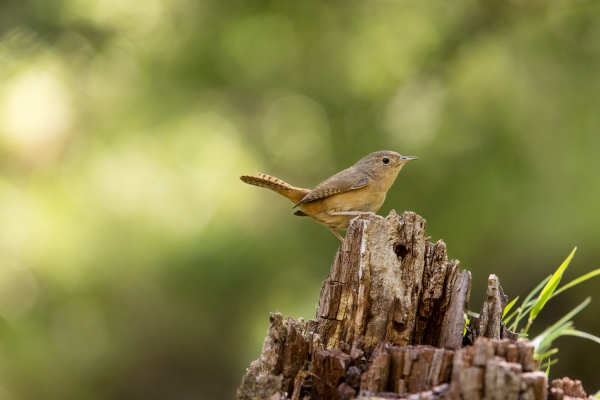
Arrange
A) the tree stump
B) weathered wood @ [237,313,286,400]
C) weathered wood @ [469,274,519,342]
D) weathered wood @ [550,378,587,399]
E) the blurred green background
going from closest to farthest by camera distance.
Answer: the tree stump < weathered wood @ [550,378,587,399] < weathered wood @ [237,313,286,400] < weathered wood @ [469,274,519,342] < the blurred green background

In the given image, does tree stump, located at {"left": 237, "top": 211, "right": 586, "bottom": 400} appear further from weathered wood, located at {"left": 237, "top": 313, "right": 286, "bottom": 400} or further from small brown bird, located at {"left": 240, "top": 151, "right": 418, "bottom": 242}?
small brown bird, located at {"left": 240, "top": 151, "right": 418, "bottom": 242}

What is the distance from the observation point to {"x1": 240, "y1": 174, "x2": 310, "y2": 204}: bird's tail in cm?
400

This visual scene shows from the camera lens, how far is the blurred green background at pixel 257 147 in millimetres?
4762

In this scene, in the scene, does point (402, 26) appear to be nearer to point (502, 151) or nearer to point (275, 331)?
point (502, 151)

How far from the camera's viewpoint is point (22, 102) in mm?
4871

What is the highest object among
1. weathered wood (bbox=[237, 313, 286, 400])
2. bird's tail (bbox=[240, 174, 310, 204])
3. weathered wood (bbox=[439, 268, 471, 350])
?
bird's tail (bbox=[240, 174, 310, 204])

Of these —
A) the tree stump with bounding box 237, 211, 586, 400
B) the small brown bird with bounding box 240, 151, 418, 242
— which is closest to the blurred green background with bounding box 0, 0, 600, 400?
the small brown bird with bounding box 240, 151, 418, 242

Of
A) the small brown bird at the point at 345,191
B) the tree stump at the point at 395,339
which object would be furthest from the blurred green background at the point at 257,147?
the tree stump at the point at 395,339

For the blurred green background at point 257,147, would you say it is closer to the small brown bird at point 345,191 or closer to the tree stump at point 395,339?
the small brown bird at point 345,191

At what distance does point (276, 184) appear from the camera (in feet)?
13.5

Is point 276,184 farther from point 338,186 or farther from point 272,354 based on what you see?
point 272,354

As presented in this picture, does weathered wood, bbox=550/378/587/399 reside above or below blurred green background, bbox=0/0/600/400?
below

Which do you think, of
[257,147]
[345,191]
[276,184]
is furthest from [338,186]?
[257,147]

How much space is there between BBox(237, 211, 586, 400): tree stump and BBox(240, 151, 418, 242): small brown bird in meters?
1.39
